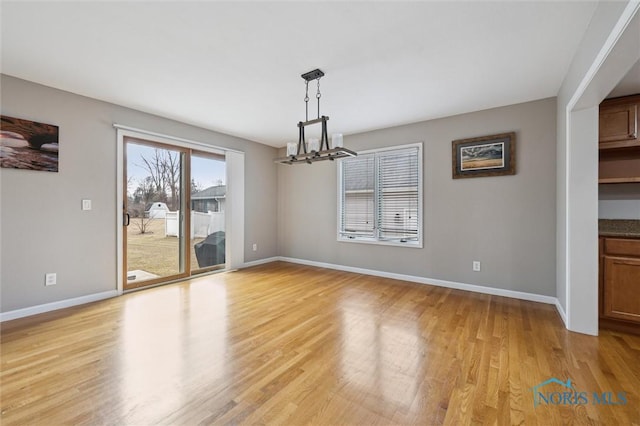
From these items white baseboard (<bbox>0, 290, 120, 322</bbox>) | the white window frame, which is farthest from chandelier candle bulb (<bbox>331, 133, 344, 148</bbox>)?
white baseboard (<bbox>0, 290, 120, 322</bbox>)

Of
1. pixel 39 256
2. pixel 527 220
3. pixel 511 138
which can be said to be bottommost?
pixel 39 256

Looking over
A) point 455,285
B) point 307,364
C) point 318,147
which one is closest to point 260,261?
point 318,147

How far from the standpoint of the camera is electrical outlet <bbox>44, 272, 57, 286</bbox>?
3068 millimetres

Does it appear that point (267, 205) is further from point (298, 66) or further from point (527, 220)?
point (527, 220)

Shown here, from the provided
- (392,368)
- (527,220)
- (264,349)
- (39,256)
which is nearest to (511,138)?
(527,220)

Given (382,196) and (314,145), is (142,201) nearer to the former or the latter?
(314,145)

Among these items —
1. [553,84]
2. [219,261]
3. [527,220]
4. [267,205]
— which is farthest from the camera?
[267,205]

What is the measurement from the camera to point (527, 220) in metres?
3.48

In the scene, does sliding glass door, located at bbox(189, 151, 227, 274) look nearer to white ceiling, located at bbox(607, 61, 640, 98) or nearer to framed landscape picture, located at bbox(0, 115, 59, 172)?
framed landscape picture, located at bbox(0, 115, 59, 172)

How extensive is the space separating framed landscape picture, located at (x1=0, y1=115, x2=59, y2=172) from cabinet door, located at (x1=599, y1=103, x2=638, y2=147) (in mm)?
6165

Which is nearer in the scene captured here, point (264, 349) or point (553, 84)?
point (264, 349)

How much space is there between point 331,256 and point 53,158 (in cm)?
429

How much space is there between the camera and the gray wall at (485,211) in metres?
3.39

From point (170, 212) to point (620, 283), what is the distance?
5.71m
